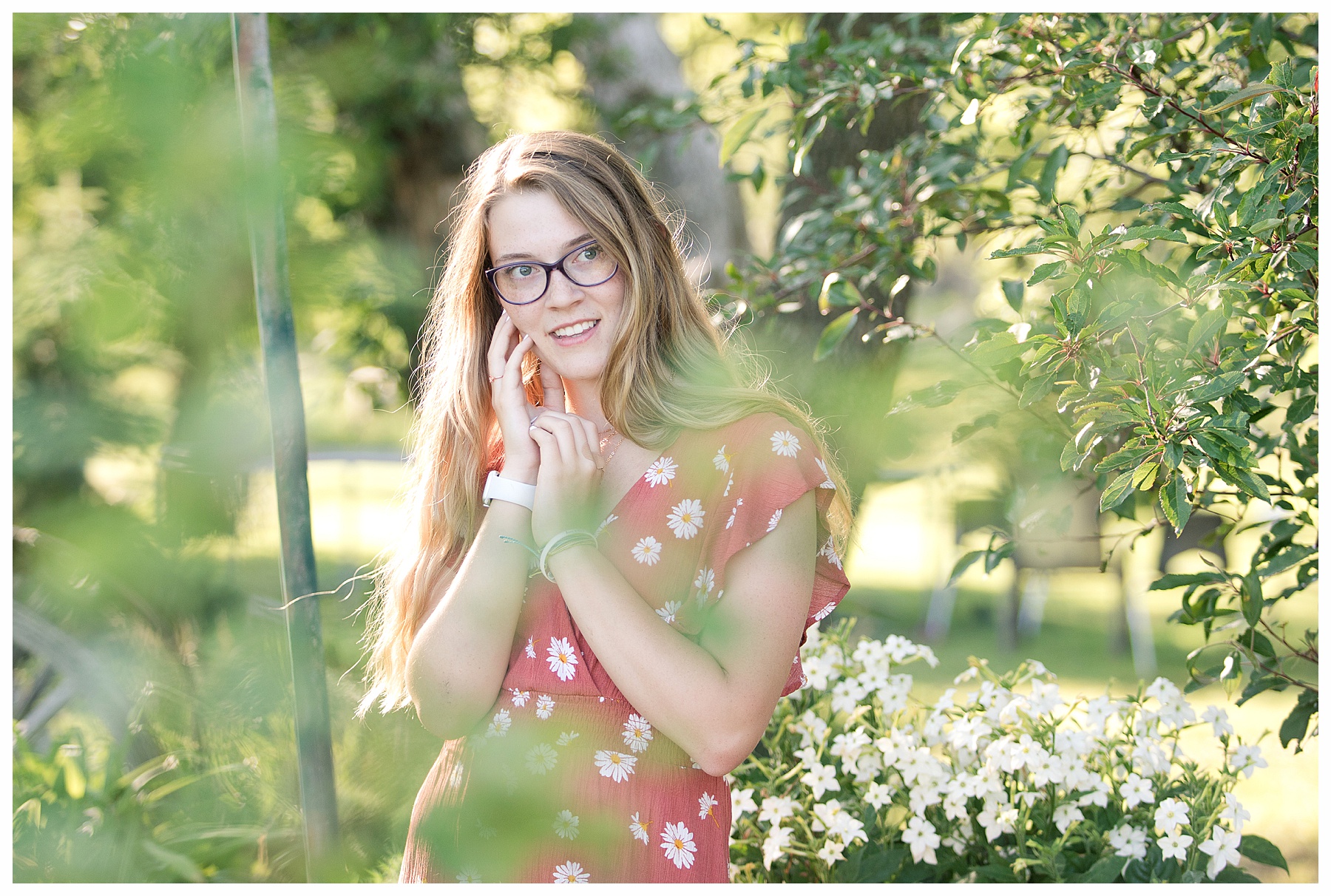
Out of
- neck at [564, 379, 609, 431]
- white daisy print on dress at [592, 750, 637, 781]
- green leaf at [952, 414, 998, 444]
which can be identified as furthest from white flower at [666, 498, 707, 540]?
green leaf at [952, 414, 998, 444]

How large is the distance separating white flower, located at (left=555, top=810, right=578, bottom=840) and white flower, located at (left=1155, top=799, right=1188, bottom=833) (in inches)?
52.3

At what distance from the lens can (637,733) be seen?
4.47ft

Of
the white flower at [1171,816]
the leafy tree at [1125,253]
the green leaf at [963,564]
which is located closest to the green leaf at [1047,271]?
the leafy tree at [1125,253]

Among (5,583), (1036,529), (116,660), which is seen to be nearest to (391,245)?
(116,660)

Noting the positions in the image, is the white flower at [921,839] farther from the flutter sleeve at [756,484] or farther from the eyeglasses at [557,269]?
the eyeglasses at [557,269]

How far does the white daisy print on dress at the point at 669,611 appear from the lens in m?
1.39

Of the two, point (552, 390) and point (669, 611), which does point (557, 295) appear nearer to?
point (552, 390)

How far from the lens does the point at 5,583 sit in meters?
0.86

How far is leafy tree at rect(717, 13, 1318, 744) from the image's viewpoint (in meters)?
1.17

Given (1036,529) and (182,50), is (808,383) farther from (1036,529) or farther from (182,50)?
(182,50)

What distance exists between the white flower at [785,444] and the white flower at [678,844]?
559mm

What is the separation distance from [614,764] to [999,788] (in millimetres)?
894

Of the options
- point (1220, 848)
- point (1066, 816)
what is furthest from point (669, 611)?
point (1220, 848)

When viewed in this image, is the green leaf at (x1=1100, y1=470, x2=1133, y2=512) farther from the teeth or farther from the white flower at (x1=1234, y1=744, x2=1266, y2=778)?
the white flower at (x1=1234, y1=744, x2=1266, y2=778)
